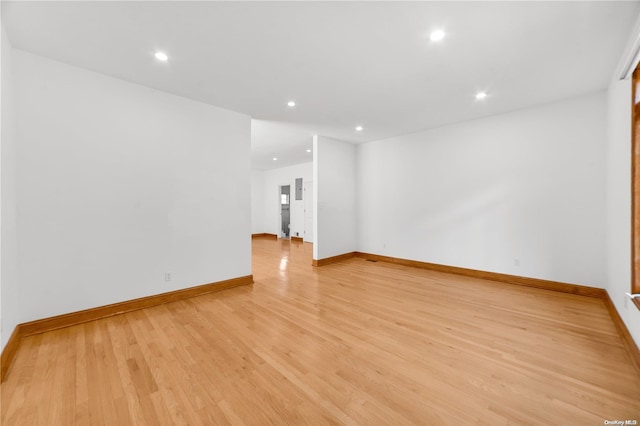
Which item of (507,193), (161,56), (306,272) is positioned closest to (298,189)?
(306,272)

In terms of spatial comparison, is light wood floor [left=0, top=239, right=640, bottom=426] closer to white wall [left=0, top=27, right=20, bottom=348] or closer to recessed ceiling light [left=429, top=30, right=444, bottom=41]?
white wall [left=0, top=27, right=20, bottom=348]

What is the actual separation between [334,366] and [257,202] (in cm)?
885

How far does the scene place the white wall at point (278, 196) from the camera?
908 centimetres

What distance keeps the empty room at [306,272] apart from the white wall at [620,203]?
5 cm

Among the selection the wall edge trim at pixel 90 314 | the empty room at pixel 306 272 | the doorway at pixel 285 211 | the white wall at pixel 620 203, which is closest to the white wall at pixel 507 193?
the empty room at pixel 306 272

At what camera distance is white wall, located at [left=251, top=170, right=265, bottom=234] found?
1006 centimetres

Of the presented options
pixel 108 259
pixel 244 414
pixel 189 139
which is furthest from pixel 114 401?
pixel 189 139

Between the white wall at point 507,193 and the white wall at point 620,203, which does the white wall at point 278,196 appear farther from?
the white wall at point 620,203

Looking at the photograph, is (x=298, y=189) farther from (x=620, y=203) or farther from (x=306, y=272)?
(x=620, y=203)

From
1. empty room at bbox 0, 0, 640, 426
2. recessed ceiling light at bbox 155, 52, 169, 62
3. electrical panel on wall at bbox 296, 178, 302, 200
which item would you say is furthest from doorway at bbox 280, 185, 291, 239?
recessed ceiling light at bbox 155, 52, 169, 62

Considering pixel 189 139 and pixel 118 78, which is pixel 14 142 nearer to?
pixel 118 78

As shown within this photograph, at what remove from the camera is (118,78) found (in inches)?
117

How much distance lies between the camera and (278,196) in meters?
9.86

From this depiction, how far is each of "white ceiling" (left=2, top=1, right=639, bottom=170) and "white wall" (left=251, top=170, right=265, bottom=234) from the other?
6471 millimetres
